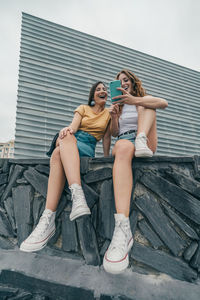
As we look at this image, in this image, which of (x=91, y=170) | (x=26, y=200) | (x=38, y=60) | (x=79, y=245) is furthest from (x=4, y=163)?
(x=38, y=60)

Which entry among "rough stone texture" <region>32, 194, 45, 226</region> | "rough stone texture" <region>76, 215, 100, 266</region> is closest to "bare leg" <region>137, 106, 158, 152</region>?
"rough stone texture" <region>76, 215, 100, 266</region>

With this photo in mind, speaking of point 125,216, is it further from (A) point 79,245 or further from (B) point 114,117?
(B) point 114,117

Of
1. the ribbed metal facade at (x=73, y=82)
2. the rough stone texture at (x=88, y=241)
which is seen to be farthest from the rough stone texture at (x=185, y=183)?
the ribbed metal facade at (x=73, y=82)

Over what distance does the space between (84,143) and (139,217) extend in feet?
2.76

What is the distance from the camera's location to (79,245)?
4.82 feet

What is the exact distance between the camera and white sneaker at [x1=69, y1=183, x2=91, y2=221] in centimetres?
122

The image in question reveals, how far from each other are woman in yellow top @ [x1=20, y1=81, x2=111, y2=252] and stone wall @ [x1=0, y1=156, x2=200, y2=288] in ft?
0.55

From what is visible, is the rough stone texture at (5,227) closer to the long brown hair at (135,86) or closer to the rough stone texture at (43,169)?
the rough stone texture at (43,169)

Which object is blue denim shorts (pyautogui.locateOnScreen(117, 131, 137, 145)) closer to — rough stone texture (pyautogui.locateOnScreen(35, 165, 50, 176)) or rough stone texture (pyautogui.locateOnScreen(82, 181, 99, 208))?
rough stone texture (pyautogui.locateOnScreen(82, 181, 99, 208))

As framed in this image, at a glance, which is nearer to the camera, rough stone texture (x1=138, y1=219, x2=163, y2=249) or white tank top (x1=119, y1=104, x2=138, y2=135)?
rough stone texture (x1=138, y1=219, x2=163, y2=249)

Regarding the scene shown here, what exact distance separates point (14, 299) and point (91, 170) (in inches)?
42.1

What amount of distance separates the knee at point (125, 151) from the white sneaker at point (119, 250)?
1.35ft

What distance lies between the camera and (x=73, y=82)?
15.3ft

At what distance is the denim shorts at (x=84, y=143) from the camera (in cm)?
173
